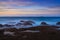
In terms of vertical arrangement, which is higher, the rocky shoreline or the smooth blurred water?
the smooth blurred water

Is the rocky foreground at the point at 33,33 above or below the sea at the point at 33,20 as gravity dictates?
below

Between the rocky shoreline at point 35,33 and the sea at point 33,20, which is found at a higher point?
the sea at point 33,20

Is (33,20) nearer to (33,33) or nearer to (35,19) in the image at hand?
(35,19)

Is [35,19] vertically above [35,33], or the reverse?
[35,19]

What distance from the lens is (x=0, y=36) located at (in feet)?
5.73

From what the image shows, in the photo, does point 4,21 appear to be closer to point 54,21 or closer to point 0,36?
point 0,36

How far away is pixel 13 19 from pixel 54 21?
0.48m

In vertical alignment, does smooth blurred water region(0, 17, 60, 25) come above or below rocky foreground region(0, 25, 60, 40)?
above

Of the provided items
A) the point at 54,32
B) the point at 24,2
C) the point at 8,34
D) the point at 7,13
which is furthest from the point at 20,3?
the point at 54,32

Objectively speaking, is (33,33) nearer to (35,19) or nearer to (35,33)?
(35,33)

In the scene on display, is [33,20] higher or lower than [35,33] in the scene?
higher

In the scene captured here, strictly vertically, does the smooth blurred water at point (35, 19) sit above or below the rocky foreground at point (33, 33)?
above

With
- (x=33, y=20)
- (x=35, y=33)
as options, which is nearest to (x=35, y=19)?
(x=33, y=20)

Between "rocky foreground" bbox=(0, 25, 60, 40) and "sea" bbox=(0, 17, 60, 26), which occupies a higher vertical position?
"sea" bbox=(0, 17, 60, 26)
